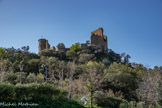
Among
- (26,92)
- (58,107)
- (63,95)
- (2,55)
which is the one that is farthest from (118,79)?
(2,55)

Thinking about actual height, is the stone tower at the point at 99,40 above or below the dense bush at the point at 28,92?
above

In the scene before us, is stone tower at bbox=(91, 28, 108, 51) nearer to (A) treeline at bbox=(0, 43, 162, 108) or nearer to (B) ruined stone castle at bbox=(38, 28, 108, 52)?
(B) ruined stone castle at bbox=(38, 28, 108, 52)

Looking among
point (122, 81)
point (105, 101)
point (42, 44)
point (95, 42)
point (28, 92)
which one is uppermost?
point (95, 42)

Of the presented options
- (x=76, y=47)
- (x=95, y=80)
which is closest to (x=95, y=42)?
(x=76, y=47)

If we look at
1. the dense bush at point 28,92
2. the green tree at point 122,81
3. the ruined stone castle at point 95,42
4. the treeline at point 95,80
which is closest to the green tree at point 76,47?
the ruined stone castle at point 95,42

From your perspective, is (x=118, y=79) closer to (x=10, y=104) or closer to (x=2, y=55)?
(x=10, y=104)

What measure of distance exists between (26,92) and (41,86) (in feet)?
4.02

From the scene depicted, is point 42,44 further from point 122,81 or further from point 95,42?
point 122,81

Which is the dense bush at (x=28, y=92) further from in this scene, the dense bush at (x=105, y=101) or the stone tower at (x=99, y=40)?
the stone tower at (x=99, y=40)

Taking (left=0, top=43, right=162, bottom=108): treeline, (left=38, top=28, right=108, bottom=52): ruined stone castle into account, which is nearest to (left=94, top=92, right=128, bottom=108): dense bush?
(left=0, top=43, right=162, bottom=108): treeline

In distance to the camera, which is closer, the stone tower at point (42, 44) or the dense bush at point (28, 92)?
the dense bush at point (28, 92)

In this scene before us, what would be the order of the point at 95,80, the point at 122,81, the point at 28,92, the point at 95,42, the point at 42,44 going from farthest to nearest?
the point at 95,42 < the point at 42,44 < the point at 122,81 < the point at 95,80 < the point at 28,92

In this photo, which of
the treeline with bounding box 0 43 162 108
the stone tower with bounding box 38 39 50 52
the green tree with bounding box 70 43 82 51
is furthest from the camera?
the stone tower with bounding box 38 39 50 52

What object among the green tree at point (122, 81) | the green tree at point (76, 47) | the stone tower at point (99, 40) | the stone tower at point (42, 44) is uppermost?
the stone tower at point (99, 40)
